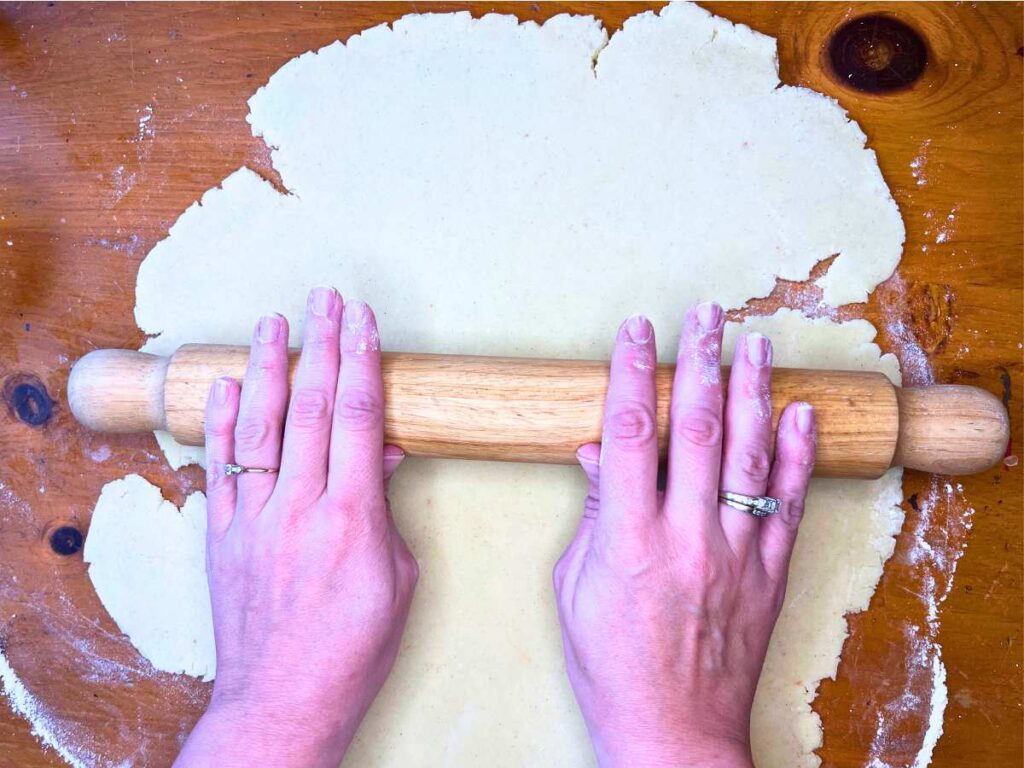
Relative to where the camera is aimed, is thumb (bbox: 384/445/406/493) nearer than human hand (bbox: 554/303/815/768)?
No

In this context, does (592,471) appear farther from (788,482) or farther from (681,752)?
(681,752)

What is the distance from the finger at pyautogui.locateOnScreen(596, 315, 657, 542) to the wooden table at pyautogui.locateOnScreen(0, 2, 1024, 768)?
0.30 metres

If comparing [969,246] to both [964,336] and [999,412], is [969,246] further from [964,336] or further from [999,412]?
[999,412]

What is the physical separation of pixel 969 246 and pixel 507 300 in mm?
820

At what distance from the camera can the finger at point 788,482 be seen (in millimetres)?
1099

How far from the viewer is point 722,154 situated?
129 cm

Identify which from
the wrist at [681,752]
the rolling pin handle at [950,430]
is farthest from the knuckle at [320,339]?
the rolling pin handle at [950,430]

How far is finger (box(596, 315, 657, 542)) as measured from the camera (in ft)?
3.52

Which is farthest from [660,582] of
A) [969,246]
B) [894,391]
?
[969,246]

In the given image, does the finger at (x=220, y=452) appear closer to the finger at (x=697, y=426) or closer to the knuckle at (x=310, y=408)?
the knuckle at (x=310, y=408)

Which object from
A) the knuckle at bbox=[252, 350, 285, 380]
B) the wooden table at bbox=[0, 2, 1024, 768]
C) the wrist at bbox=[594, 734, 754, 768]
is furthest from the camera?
the wooden table at bbox=[0, 2, 1024, 768]

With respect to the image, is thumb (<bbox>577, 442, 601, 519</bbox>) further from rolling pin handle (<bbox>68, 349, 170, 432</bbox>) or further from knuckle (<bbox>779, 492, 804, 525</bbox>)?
rolling pin handle (<bbox>68, 349, 170, 432</bbox>)

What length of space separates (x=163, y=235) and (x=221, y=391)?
41 cm

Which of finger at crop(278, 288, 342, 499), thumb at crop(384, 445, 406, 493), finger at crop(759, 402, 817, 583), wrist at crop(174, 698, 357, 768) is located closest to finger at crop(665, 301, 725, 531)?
finger at crop(759, 402, 817, 583)
